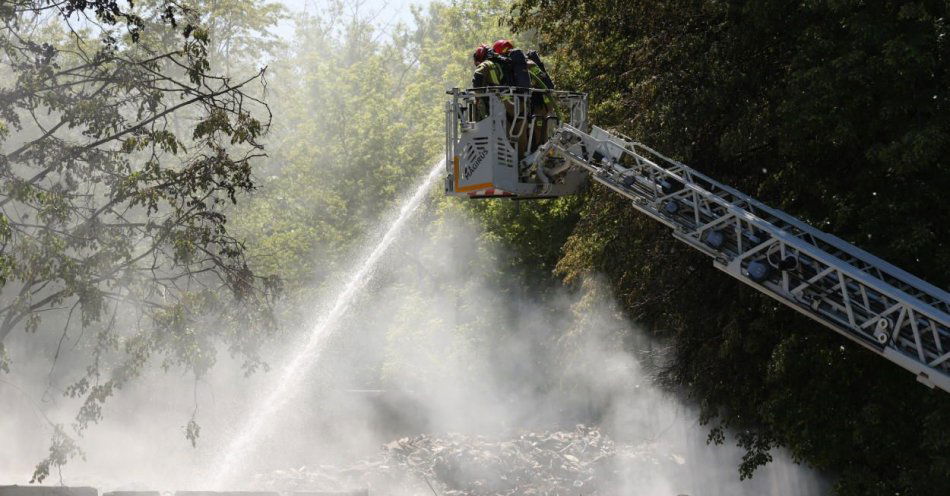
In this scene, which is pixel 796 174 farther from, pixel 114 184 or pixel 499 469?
pixel 499 469

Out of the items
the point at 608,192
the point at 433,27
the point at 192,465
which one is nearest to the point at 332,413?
the point at 192,465

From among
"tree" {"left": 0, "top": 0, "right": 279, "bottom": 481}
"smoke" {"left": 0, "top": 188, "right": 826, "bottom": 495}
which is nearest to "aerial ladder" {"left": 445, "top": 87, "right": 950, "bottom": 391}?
"tree" {"left": 0, "top": 0, "right": 279, "bottom": 481}

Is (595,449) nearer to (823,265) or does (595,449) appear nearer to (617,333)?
(617,333)

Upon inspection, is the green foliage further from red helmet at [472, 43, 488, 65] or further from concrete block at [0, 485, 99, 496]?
concrete block at [0, 485, 99, 496]

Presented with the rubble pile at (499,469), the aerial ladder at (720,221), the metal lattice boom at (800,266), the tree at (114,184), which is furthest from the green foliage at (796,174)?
the rubble pile at (499,469)

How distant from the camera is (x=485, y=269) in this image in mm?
29906

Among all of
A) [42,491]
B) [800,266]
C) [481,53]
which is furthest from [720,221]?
[42,491]

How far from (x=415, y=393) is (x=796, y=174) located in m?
19.9

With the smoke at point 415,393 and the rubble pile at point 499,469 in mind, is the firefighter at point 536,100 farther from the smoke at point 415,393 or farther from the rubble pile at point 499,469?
the rubble pile at point 499,469

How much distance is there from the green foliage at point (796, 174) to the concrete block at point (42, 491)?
732 centimetres

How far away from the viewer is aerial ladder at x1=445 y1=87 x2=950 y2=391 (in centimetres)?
837

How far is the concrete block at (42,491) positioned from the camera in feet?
34.9

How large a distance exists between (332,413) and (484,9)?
13.5 m

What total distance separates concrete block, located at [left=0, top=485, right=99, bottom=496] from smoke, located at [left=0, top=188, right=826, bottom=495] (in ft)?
35.4
